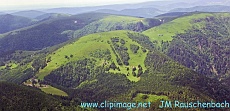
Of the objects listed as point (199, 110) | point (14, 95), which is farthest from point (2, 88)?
point (199, 110)

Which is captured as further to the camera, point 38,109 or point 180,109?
point 180,109

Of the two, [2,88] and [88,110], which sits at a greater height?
[2,88]

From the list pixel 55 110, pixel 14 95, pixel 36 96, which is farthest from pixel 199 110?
pixel 14 95

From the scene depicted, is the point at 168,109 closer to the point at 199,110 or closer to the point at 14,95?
the point at 199,110

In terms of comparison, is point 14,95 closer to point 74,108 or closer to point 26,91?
point 26,91

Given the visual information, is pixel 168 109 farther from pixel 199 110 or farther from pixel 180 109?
pixel 199 110

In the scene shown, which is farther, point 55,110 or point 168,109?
point 168,109

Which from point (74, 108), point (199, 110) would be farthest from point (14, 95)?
point (199, 110)
